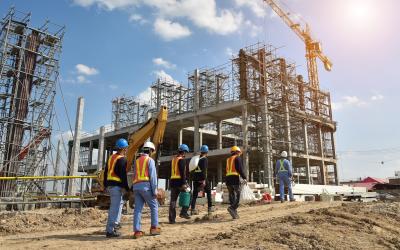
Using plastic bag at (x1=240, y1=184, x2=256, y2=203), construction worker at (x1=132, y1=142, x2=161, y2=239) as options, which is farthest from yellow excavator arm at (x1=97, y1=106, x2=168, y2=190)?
plastic bag at (x1=240, y1=184, x2=256, y2=203)

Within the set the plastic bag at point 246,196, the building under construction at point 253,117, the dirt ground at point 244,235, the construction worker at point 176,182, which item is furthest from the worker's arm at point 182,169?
the building under construction at point 253,117

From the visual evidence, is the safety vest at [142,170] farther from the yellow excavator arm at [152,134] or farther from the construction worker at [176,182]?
the yellow excavator arm at [152,134]

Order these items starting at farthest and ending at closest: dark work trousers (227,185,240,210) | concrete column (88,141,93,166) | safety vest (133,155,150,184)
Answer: concrete column (88,141,93,166), dark work trousers (227,185,240,210), safety vest (133,155,150,184)

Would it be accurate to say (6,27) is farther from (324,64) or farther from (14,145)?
(324,64)

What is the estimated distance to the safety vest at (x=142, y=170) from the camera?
262 inches

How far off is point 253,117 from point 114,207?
111 ft

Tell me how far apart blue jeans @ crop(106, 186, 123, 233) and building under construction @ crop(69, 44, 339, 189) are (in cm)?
2393

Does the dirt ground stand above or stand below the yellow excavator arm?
below

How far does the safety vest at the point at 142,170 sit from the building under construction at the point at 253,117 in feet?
78.9

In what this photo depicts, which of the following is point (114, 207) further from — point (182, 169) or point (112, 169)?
point (182, 169)

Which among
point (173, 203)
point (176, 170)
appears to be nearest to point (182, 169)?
point (176, 170)

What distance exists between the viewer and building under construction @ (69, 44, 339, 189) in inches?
1348

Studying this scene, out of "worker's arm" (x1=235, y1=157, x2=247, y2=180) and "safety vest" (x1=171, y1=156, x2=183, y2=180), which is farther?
"worker's arm" (x1=235, y1=157, x2=247, y2=180)

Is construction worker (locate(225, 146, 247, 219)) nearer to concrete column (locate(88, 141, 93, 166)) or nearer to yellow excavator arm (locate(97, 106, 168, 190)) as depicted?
yellow excavator arm (locate(97, 106, 168, 190))
